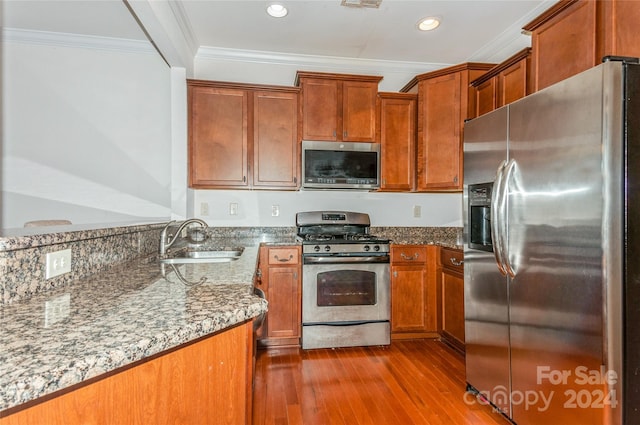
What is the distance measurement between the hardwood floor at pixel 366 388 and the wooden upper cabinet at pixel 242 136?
1534 mm

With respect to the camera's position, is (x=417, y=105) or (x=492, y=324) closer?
(x=492, y=324)

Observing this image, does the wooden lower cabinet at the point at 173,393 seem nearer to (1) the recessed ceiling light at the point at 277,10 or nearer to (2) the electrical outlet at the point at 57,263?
(2) the electrical outlet at the point at 57,263

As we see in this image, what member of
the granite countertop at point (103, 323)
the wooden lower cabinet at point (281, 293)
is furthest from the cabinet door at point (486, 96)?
Answer: the granite countertop at point (103, 323)

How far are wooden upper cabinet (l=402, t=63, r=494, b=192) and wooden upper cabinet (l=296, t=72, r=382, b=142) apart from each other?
1.53 feet

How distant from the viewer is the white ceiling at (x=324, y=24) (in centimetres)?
238

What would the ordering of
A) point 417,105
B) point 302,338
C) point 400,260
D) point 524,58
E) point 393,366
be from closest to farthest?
point 524,58 → point 393,366 → point 302,338 → point 400,260 → point 417,105

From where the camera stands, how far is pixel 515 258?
1.52m

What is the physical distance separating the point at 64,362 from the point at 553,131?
177cm

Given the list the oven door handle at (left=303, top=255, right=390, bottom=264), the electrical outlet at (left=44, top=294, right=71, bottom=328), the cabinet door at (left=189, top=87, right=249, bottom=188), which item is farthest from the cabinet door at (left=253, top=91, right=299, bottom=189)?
the electrical outlet at (left=44, top=294, right=71, bottom=328)

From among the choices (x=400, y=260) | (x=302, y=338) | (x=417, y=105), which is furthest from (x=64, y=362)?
(x=417, y=105)

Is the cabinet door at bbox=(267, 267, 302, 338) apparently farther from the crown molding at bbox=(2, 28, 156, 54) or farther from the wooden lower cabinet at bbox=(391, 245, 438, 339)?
the crown molding at bbox=(2, 28, 156, 54)

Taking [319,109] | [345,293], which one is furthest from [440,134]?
[345,293]

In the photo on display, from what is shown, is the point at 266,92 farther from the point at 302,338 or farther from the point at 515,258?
the point at 515,258

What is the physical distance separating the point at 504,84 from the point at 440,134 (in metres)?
0.63
